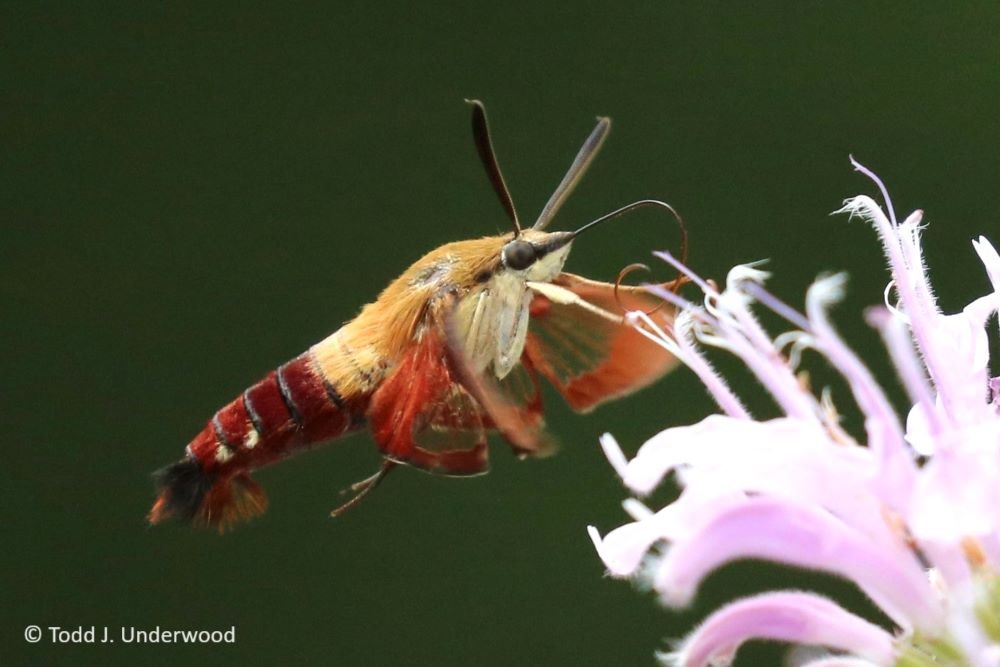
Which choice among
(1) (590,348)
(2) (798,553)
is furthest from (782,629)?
(1) (590,348)

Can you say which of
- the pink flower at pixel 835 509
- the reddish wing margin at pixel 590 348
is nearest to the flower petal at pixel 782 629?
the pink flower at pixel 835 509

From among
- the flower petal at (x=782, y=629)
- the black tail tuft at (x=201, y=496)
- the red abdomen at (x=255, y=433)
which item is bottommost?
the flower petal at (x=782, y=629)

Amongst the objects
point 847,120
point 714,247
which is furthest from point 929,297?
point 847,120

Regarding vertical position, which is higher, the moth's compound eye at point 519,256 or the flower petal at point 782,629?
the moth's compound eye at point 519,256

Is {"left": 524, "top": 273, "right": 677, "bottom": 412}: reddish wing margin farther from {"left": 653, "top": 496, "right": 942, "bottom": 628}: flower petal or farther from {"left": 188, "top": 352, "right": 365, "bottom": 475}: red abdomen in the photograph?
{"left": 653, "top": 496, "right": 942, "bottom": 628}: flower petal

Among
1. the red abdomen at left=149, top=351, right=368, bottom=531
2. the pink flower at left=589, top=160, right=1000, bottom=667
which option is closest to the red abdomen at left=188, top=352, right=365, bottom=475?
the red abdomen at left=149, top=351, right=368, bottom=531

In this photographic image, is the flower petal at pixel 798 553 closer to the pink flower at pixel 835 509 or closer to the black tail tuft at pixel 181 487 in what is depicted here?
the pink flower at pixel 835 509
